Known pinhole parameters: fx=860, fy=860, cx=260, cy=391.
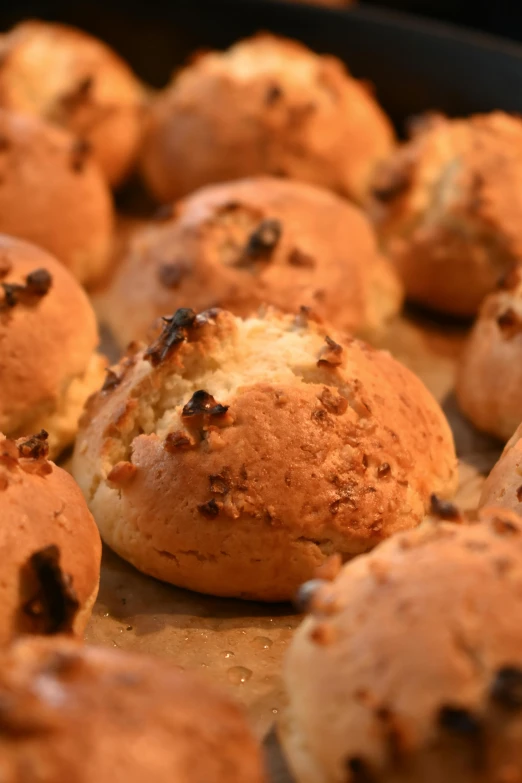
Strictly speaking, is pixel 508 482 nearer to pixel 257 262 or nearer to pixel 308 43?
pixel 257 262

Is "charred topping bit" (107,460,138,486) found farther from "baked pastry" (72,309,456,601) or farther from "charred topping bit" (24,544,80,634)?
"charred topping bit" (24,544,80,634)

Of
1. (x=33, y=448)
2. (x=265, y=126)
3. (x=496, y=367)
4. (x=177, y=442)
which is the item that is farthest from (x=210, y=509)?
(x=265, y=126)

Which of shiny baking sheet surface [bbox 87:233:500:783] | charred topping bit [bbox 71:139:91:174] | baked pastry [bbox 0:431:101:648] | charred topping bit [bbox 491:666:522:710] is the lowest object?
shiny baking sheet surface [bbox 87:233:500:783]

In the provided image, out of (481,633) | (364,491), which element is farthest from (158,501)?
(481,633)

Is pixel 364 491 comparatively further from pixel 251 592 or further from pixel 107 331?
pixel 107 331

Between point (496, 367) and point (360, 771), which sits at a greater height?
point (496, 367)

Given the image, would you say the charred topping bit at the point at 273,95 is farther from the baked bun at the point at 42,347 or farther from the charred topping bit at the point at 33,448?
the charred topping bit at the point at 33,448

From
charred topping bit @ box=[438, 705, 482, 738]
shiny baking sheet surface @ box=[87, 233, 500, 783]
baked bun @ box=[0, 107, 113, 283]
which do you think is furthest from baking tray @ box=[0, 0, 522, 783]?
charred topping bit @ box=[438, 705, 482, 738]
